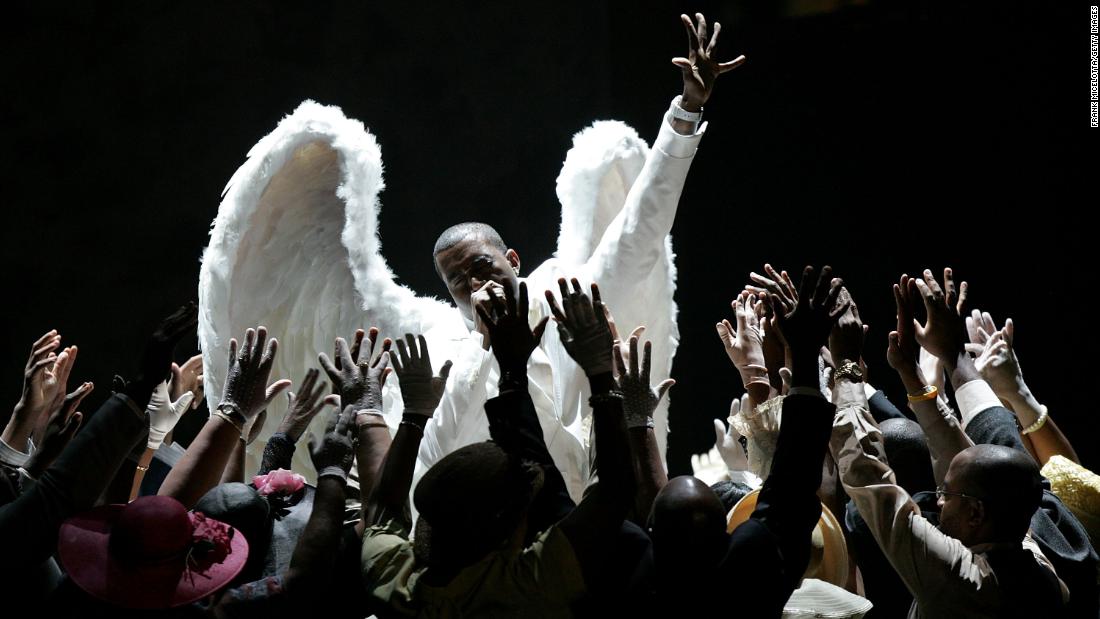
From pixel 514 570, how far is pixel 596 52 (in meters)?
3.11

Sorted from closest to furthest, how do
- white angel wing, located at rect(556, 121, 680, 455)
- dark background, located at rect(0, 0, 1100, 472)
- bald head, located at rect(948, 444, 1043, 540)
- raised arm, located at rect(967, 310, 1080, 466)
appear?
1. bald head, located at rect(948, 444, 1043, 540)
2. raised arm, located at rect(967, 310, 1080, 466)
3. white angel wing, located at rect(556, 121, 680, 455)
4. dark background, located at rect(0, 0, 1100, 472)

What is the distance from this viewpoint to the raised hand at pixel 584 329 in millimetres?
1569

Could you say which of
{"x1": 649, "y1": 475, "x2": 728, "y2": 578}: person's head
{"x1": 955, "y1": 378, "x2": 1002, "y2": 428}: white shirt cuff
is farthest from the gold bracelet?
{"x1": 955, "y1": 378, "x2": 1002, "y2": 428}: white shirt cuff

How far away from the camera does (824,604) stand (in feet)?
5.60

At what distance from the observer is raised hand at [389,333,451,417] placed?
71.6 inches

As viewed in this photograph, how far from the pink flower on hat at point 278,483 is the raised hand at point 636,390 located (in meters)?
0.62

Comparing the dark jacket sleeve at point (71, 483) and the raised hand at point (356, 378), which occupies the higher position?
the raised hand at point (356, 378)

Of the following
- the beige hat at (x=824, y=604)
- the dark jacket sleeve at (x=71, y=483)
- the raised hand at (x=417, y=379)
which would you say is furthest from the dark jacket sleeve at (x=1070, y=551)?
the dark jacket sleeve at (x=71, y=483)

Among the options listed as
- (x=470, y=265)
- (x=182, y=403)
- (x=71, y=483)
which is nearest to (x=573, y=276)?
(x=470, y=265)

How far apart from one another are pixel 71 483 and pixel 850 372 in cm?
128

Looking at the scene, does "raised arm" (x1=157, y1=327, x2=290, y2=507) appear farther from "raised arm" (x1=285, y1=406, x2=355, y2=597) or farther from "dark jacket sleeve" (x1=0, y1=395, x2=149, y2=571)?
"raised arm" (x1=285, y1=406, x2=355, y2=597)

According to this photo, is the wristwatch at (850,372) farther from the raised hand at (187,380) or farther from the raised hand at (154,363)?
the raised hand at (187,380)

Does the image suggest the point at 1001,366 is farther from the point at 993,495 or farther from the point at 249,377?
the point at 249,377

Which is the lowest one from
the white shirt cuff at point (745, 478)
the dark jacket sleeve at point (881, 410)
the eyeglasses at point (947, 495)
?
the eyeglasses at point (947, 495)
